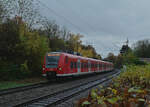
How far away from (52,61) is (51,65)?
411 millimetres

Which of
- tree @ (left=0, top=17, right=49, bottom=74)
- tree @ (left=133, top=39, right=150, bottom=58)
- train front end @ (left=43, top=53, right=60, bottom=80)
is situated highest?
tree @ (left=133, top=39, right=150, bottom=58)

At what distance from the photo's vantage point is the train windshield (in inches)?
662

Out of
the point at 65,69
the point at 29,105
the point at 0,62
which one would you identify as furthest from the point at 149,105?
the point at 0,62

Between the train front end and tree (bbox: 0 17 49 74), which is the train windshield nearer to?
A: the train front end

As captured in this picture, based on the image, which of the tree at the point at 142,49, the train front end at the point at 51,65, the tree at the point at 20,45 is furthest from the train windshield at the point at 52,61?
the tree at the point at 142,49

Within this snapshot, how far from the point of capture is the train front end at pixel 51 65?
16.5m

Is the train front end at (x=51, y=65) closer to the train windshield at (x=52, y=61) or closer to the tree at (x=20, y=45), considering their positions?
the train windshield at (x=52, y=61)

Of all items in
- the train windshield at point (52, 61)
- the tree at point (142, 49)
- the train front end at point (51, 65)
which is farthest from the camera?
the tree at point (142, 49)

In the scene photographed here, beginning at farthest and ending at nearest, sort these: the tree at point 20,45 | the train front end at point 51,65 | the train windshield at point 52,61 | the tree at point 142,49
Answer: the tree at point 142,49 → the tree at point 20,45 → the train windshield at point 52,61 → the train front end at point 51,65

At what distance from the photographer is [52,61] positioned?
17047 millimetres

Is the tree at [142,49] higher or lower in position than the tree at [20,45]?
higher

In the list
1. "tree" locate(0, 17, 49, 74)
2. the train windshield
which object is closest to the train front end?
the train windshield

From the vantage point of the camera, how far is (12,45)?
18.4 m

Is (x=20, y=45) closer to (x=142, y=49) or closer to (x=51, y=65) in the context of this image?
(x=51, y=65)
